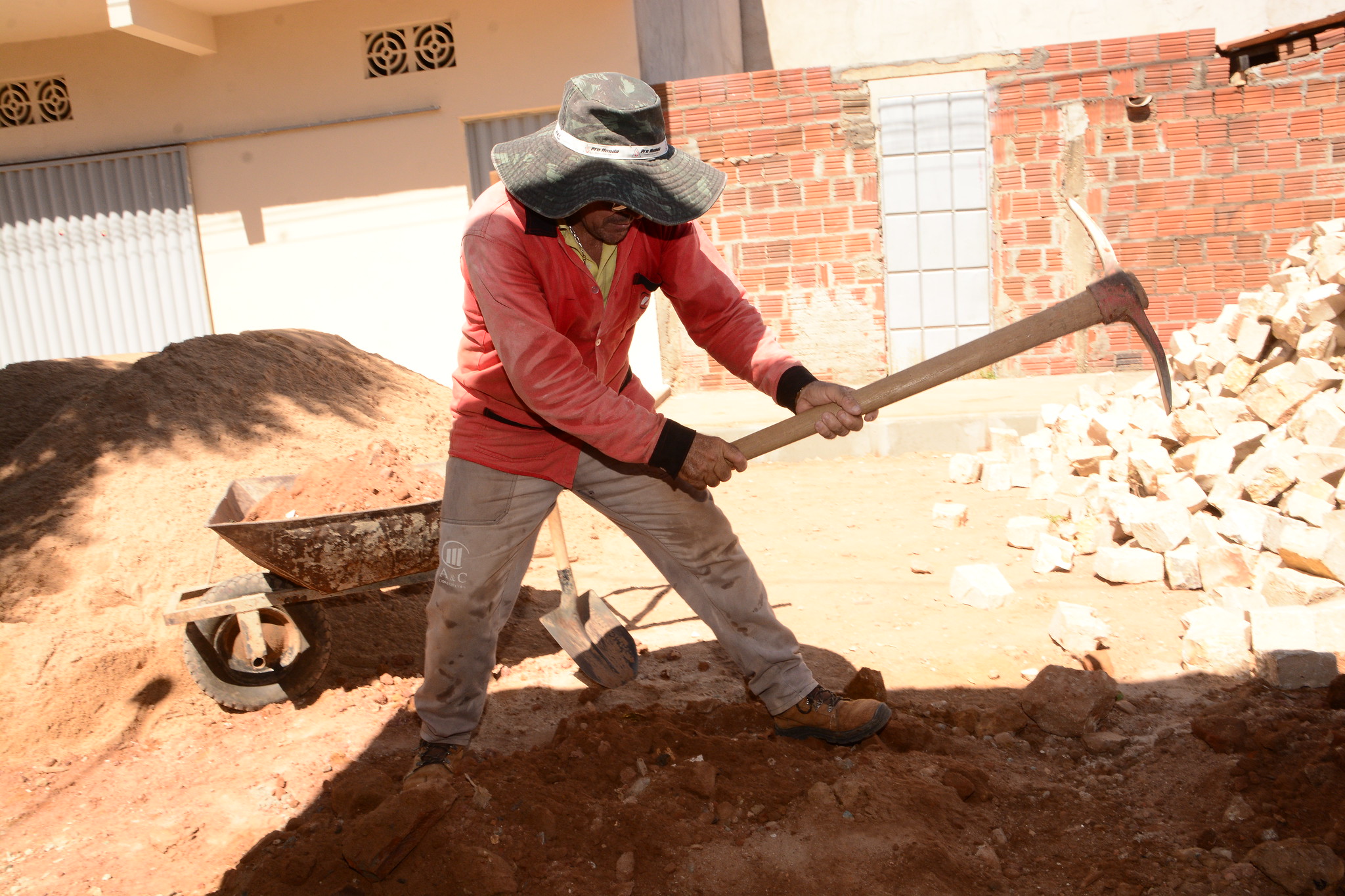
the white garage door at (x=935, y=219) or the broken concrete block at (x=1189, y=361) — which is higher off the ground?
the white garage door at (x=935, y=219)

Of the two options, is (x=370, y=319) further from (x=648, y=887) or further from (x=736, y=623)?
(x=648, y=887)

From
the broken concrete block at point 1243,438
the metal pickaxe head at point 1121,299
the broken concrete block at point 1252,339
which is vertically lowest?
the broken concrete block at point 1243,438

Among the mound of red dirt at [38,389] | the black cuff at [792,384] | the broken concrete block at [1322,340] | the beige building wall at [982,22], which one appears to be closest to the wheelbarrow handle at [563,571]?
the black cuff at [792,384]

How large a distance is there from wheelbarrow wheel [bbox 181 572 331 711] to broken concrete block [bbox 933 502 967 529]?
10.6 feet

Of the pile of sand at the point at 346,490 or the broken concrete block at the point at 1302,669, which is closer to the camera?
the broken concrete block at the point at 1302,669

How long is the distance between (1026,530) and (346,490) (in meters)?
3.28

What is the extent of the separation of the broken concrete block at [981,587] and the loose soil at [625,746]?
0.08m

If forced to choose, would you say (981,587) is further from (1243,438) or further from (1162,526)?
(1243,438)

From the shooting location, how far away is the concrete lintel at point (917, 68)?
25.6ft

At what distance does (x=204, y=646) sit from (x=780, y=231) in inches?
234

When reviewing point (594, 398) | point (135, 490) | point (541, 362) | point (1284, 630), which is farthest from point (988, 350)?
point (135, 490)

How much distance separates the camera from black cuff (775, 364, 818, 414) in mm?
2918

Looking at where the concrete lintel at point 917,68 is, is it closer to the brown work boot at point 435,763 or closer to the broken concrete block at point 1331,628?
the broken concrete block at point 1331,628

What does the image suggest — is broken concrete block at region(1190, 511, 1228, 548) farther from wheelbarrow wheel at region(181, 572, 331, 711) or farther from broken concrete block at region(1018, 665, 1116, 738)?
wheelbarrow wheel at region(181, 572, 331, 711)
